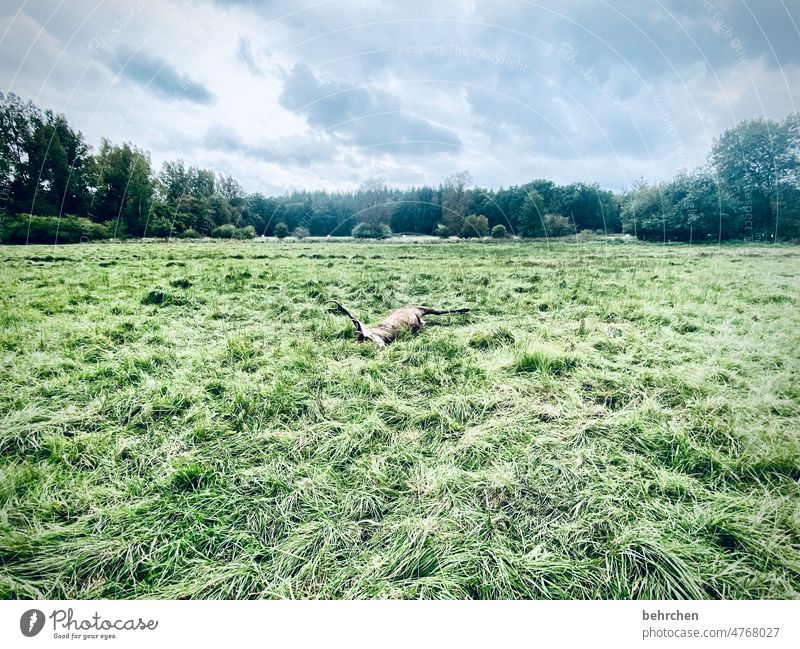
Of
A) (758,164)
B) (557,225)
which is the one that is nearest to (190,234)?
(758,164)

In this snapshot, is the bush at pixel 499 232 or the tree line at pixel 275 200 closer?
the tree line at pixel 275 200

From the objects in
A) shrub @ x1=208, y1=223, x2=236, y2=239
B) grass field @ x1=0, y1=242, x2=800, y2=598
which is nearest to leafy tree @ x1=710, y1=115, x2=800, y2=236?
grass field @ x1=0, y1=242, x2=800, y2=598

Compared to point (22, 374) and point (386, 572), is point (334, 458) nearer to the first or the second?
point (386, 572)

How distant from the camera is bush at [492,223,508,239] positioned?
82.1 ft

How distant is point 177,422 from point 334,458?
1869mm

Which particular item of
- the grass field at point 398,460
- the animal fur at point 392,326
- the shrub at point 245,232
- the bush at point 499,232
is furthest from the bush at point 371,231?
the grass field at point 398,460

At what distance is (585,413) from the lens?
3.38 meters

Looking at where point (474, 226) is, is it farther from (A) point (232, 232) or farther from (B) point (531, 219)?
(A) point (232, 232)

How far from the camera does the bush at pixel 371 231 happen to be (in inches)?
747

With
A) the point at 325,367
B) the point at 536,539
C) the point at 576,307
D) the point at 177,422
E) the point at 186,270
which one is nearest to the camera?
the point at 536,539

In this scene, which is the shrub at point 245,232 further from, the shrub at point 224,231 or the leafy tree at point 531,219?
the leafy tree at point 531,219

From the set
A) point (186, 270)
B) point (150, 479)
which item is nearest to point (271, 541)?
point (150, 479)

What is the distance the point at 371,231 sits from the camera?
19.9 meters

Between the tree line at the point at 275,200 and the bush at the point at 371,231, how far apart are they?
0.28ft
